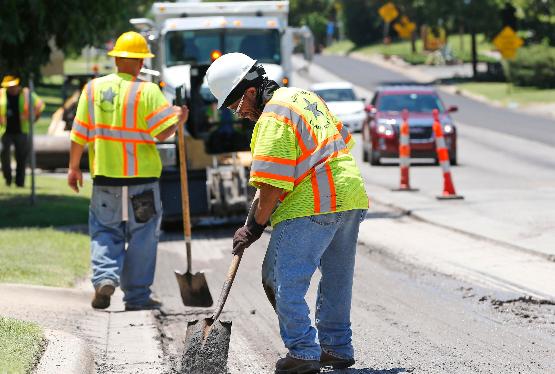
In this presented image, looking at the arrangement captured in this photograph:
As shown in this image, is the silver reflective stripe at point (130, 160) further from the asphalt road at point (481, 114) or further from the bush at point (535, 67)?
the bush at point (535, 67)

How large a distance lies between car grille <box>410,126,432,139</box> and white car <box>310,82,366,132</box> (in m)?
11.1

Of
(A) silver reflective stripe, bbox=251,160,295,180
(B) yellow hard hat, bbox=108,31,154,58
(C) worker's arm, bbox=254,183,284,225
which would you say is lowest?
(C) worker's arm, bbox=254,183,284,225

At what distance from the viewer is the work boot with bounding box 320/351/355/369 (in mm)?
7617

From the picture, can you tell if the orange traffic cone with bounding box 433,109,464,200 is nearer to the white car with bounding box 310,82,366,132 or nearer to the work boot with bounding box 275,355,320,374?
the work boot with bounding box 275,355,320,374

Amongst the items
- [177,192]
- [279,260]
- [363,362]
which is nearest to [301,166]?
[279,260]

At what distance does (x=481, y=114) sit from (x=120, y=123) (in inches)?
1567

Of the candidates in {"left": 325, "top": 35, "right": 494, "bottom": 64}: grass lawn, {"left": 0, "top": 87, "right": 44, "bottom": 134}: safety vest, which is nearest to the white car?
{"left": 0, "top": 87, "right": 44, "bottom": 134}: safety vest

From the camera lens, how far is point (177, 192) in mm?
16750

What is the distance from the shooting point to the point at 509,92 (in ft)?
193

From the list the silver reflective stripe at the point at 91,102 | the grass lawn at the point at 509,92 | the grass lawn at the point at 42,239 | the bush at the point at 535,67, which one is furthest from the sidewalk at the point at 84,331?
the bush at the point at 535,67

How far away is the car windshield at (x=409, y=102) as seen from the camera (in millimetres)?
29016

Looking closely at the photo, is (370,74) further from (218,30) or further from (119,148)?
(119,148)

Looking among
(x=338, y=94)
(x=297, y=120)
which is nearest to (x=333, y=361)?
(x=297, y=120)

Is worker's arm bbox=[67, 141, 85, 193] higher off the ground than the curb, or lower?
higher
